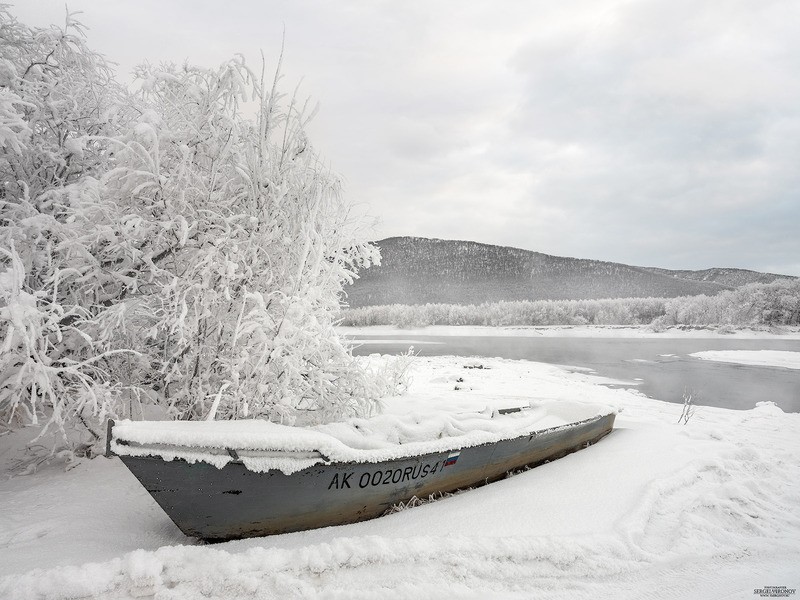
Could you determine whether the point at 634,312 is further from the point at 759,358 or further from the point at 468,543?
the point at 468,543

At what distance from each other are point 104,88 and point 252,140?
Result: 10.6 feet

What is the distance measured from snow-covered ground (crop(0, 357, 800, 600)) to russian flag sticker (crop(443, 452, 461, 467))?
434mm

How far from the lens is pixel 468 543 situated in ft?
12.4

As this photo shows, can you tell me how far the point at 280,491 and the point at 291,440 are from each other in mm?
467

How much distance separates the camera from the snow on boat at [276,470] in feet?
11.1

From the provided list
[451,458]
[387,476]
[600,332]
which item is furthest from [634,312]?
[387,476]

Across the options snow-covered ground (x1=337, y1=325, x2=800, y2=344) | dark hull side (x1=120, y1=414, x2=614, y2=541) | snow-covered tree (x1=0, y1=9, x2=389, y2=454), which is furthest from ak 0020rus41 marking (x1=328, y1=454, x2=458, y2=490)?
snow-covered ground (x1=337, y1=325, x2=800, y2=344)

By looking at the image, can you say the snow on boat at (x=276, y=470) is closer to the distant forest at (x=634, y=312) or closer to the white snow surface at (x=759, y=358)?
the white snow surface at (x=759, y=358)

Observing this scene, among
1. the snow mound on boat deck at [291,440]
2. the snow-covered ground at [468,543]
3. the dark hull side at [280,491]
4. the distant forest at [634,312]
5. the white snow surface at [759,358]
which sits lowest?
the white snow surface at [759,358]

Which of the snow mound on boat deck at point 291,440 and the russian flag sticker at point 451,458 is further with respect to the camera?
the russian flag sticker at point 451,458

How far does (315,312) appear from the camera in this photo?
5305 mm

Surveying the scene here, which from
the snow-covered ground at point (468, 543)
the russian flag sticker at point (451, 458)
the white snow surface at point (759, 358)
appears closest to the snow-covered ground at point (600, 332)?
the white snow surface at point (759, 358)

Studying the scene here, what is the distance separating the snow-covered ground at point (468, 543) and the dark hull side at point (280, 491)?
0.14m

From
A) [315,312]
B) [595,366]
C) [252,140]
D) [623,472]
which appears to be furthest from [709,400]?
[252,140]
